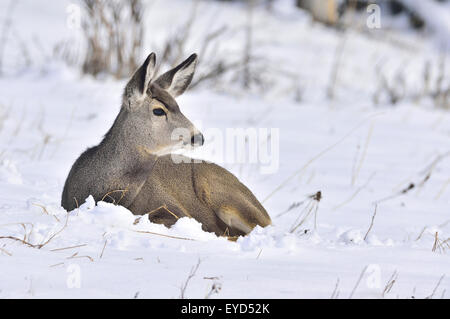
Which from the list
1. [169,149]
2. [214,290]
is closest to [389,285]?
[214,290]

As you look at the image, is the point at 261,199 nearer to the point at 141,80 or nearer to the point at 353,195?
the point at 353,195

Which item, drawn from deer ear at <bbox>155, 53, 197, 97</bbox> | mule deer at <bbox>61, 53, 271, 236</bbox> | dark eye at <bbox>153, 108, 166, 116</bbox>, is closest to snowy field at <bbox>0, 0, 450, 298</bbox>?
mule deer at <bbox>61, 53, 271, 236</bbox>

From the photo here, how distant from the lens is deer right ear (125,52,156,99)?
3.85 meters

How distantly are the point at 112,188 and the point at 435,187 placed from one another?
3436 mm

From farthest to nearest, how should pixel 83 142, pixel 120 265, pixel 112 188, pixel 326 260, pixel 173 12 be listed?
pixel 173 12 → pixel 83 142 → pixel 112 188 → pixel 326 260 → pixel 120 265

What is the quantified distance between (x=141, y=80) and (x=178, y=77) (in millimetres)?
443

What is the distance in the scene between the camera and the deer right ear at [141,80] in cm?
385

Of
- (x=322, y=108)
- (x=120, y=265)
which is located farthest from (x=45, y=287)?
(x=322, y=108)

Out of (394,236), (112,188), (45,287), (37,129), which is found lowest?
(37,129)

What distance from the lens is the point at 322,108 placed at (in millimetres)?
10023

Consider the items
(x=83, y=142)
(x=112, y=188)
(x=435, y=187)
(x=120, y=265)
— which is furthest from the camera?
(x=83, y=142)

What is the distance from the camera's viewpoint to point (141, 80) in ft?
12.9

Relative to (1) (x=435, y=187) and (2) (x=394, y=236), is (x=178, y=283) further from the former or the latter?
(1) (x=435, y=187)
